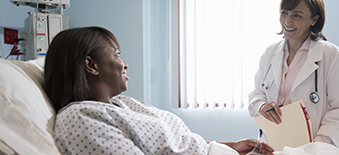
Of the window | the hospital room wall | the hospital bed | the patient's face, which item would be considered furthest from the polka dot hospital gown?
the window

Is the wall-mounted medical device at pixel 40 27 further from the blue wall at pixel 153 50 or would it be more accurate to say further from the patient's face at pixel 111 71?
the patient's face at pixel 111 71

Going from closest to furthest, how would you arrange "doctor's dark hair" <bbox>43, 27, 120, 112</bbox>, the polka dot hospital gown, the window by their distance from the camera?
the polka dot hospital gown, "doctor's dark hair" <bbox>43, 27, 120, 112</bbox>, the window

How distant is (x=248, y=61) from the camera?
2.82 meters

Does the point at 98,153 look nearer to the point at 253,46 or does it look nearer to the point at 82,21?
the point at 82,21

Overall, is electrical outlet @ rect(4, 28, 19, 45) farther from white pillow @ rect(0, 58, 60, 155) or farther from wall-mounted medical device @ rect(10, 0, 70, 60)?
white pillow @ rect(0, 58, 60, 155)

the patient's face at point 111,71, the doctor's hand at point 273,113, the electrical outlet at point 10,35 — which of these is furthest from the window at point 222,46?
the patient's face at point 111,71

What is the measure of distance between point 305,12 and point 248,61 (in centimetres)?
136

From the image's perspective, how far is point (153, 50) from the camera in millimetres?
2850

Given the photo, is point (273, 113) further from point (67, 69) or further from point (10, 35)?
point (10, 35)

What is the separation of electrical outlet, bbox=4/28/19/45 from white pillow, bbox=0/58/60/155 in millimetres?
1293

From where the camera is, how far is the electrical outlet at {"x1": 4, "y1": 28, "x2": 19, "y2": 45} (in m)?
1.95

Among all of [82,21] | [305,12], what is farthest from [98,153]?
[82,21]

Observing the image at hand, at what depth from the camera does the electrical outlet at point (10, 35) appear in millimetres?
1946

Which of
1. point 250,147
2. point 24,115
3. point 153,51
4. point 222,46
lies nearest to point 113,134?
point 24,115
